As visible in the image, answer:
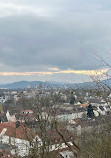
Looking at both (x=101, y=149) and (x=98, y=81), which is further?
(x=98, y=81)

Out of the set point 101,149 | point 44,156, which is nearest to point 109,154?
point 101,149

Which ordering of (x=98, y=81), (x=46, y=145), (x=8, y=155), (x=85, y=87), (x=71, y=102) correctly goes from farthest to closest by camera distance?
(x=71, y=102), (x=8, y=155), (x=46, y=145), (x=85, y=87), (x=98, y=81)

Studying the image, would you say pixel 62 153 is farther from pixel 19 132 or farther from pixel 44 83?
pixel 44 83

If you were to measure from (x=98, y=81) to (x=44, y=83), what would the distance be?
13390 millimetres

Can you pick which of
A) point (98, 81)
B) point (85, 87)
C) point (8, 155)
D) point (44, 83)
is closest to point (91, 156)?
point (98, 81)

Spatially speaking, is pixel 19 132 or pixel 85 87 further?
pixel 19 132

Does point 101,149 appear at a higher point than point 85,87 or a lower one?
lower

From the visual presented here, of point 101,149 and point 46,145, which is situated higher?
point 101,149

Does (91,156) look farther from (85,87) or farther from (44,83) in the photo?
(44,83)

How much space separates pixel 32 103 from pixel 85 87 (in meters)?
7.16

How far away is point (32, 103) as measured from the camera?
56.7ft

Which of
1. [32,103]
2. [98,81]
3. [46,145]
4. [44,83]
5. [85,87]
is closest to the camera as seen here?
[98,81]

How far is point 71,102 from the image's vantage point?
90938 millimetres

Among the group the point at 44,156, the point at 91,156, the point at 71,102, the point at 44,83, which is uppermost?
the point at 44,83
